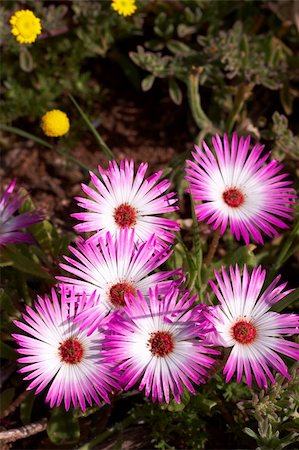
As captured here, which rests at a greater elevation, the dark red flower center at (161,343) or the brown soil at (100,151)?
the brown soil at (100,151)

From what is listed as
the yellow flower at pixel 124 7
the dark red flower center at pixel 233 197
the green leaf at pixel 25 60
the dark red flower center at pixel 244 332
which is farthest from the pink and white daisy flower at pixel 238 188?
the green leaf at pixel 25 60

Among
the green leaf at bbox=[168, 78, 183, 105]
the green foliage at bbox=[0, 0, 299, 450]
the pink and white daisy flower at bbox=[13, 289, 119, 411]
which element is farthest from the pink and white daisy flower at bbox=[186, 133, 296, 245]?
the green leaf at bbox=[168, 78, 183, 105]

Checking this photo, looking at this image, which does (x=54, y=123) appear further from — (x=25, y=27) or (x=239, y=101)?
(x=239, y=101)

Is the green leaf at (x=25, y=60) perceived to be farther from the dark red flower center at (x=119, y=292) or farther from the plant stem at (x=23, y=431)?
the plant stem at (x=23, y=431)

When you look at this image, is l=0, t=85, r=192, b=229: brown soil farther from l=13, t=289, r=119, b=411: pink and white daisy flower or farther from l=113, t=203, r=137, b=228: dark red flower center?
l=13, t=289, r=119, b=411: pink and white daisy flower

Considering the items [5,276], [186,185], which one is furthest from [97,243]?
[186,185]

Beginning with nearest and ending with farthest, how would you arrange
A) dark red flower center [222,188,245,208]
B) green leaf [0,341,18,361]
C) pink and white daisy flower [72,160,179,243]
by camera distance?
pink and white daisy flower [72,160,179,243], dark red flower center [222,188,245,208], green leaf [0,341,18,361]

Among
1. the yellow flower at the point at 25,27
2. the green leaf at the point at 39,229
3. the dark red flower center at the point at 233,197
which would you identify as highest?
the yellow flower at the point at 25,27
